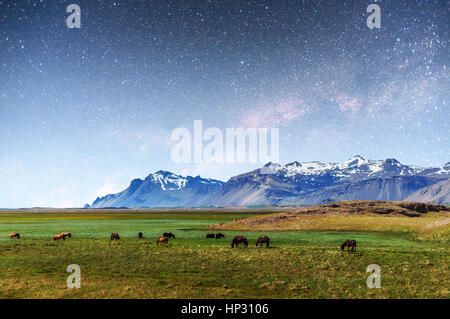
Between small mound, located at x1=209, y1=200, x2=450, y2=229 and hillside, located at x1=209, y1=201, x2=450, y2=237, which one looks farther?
small mound, located at x1=209, y1=200, x2=450, y2=229

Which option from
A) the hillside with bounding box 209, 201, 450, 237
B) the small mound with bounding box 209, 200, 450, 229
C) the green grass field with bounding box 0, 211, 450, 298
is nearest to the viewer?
the green grass field with bounding box 0, 211, 450, 298

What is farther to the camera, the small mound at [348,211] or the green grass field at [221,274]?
the small mound at [348,211]

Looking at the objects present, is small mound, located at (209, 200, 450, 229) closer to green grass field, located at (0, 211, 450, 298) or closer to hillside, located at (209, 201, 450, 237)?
hillside, located at (209, 201, 450, 237)

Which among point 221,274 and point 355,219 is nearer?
point 221,274

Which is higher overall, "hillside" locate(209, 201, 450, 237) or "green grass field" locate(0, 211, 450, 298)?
"green grass field" locate(0, 211, 450, 298)

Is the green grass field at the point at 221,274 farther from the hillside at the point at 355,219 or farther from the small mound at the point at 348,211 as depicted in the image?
the small mound at the point at 348,211

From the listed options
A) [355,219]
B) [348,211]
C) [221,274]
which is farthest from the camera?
[348,211]

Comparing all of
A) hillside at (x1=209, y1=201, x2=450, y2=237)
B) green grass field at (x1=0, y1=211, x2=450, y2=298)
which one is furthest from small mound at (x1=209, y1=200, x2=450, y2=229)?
green grass field at (x1=0, y1=211, x2=450, y2=298)

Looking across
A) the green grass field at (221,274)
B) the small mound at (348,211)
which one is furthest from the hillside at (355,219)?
the green grass field at (221,274)

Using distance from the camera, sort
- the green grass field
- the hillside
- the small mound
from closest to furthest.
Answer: the green grass field
the hillside
the small mound

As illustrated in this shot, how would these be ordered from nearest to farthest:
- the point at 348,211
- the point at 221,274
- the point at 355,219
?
the point at 221,274 → the point at 355,219 → the point at 348,211

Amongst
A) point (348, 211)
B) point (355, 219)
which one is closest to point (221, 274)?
point (355, 219)

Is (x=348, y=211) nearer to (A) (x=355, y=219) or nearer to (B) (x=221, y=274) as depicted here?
(A) (x=355, y=219)

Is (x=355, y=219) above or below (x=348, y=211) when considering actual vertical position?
below
